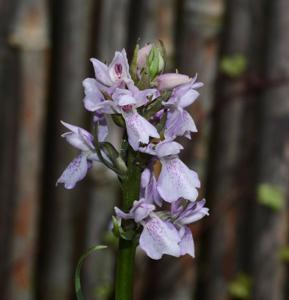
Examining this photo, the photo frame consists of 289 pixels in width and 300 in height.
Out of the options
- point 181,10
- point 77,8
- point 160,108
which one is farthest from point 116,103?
point 181,10

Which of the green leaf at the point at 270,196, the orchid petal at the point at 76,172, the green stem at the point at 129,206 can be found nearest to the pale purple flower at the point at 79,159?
the orchid petal at the point at 76,172

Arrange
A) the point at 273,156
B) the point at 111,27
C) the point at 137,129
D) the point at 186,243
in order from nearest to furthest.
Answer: the point at 137,129, the point at 186,243, the point at 111,27, the point at 273,156

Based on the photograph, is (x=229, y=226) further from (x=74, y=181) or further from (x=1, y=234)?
(x=74, y=181)

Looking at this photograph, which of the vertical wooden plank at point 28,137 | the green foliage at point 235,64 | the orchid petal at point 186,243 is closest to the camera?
the orchid petal at point 186,243

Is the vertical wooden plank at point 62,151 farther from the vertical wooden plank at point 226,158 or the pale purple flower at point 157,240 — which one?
the pale purple flower at point 157,240

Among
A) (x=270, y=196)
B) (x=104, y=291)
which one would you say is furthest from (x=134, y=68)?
(x=104, y=291)

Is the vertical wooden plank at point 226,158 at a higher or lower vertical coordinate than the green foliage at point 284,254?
higher

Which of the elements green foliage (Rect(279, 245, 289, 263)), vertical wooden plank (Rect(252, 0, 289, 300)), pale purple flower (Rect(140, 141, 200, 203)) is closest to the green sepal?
pale purple flower (Rect(140, 141, 200, 203))

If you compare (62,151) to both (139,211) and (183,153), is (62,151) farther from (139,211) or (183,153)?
(139,211)
